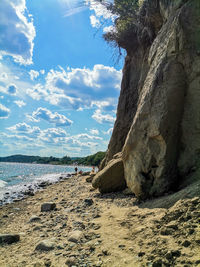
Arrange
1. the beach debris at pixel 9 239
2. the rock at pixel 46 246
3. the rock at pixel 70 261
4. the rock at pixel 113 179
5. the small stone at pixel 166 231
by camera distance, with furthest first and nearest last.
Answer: the rock at pixel 113 179
the beach debris at pixel 9 239
the rock at pixel 46 246
the rock at pixel 70 261
the small stone at pixel 166 231

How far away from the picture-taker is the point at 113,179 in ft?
35.8

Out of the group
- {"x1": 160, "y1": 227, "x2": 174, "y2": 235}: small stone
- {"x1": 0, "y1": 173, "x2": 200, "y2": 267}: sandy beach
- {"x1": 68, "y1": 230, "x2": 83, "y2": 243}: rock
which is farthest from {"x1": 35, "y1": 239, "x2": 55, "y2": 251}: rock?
{"x1": 160, "y1": 227, "x2": 174, "y2": 235}: small stone

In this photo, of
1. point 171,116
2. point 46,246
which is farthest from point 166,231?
point 171,116

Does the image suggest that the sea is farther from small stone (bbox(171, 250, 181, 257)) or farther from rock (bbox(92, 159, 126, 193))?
small stone (bbox(171, 250, 181, 257))

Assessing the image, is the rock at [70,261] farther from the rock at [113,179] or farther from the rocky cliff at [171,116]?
the rock at [113,179]

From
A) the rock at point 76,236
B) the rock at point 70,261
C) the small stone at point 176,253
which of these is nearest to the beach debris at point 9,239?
the rock at point 76,236

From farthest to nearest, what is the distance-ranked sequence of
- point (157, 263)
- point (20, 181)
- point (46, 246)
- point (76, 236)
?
point (20, 181)
point (76, 236)
point (46, 246)
point (157, 263)

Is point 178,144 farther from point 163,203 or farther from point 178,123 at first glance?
point 163,203

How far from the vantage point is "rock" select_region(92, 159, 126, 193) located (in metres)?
10.8

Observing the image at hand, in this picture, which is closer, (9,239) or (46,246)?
(46,246)

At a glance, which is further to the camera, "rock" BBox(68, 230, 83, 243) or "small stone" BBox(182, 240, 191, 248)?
"rock" BBox(68, 230, 83, 243)

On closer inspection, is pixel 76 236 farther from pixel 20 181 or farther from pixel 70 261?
pixel 20 181

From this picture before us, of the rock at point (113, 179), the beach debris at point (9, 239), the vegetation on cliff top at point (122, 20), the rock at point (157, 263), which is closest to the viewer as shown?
the rock at point (157, 263)

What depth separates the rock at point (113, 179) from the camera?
10.8 metres
